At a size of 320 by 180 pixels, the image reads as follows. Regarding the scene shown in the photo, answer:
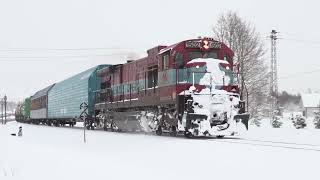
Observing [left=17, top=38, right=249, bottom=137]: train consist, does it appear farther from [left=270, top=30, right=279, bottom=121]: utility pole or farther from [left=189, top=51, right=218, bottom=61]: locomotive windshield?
[left=270, top=30, right=279, bottom=121]: utility pole

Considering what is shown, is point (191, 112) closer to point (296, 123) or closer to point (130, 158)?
point (130, 158)

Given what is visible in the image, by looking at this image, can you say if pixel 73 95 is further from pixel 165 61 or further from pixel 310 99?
pixel 310 99

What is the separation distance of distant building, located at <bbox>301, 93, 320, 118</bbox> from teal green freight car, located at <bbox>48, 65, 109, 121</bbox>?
72919 millimetres

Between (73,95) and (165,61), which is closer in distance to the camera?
(165,61)

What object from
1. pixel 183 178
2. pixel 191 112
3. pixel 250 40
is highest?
pixel 250 40

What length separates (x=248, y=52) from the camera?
127 feet

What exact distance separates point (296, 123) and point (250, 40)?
13.1 meters

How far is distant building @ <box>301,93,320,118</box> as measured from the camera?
105938 millimetres

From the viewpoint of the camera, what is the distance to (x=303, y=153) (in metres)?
10.9

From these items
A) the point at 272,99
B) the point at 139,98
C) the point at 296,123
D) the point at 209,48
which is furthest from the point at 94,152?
the point at 272,99

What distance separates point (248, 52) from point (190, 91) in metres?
21.7

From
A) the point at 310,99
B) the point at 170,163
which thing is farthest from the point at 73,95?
the point at 310,99

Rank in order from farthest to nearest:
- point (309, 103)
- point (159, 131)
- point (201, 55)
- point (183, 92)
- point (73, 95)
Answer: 1. point (309, 103)
2. point (73, 95)
3. point (159, 131)
4. point (201, 55)
5. point (183, 92)

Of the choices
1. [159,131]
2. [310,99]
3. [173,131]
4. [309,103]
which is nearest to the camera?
[173,131]
